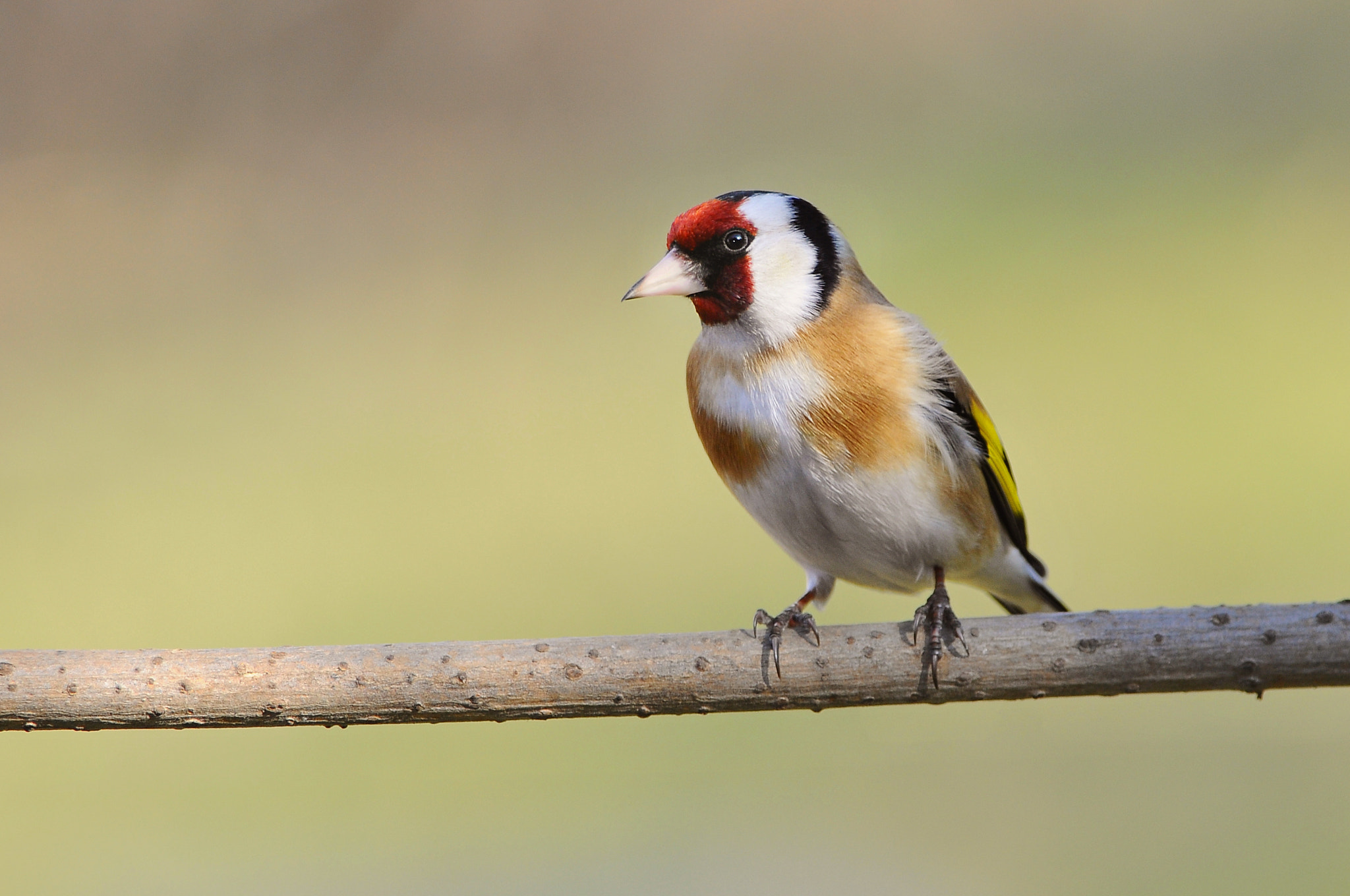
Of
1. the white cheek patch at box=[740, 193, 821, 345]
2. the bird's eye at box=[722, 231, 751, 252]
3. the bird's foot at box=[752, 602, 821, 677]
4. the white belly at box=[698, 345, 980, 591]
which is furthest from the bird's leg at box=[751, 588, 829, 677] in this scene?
the bird's eye at box=[722, 231, 751, 252]

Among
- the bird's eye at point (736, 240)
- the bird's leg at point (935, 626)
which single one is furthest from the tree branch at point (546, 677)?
the bird's eye at point (736, 240)

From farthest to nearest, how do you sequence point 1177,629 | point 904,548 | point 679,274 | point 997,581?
point 997,581, point 904,548, point 679,274, point 1177,629

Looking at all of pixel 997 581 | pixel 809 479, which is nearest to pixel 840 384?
pixel 809 479

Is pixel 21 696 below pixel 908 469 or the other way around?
below

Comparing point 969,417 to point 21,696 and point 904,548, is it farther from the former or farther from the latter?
point 21,696

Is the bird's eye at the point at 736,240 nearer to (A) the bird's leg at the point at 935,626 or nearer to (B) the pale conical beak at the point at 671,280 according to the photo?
(B) the pale conical beak at the point at 671,280

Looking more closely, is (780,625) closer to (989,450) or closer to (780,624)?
(780,624)

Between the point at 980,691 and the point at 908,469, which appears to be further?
the point at 908,469
